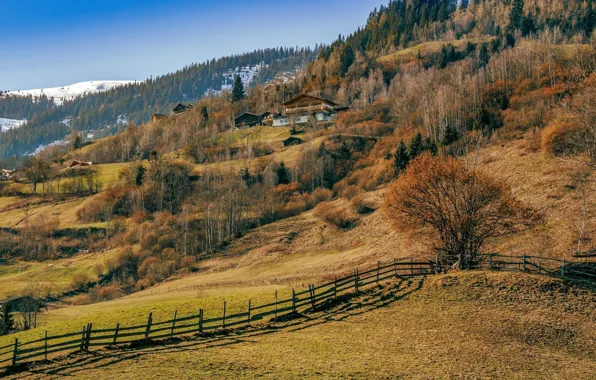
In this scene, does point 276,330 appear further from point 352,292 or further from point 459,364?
point 459,364

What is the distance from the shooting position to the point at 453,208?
46531 millimetres

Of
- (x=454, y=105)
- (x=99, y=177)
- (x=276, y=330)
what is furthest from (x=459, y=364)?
(x=99, y=177)

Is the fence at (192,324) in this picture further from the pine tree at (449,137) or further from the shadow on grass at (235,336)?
the pine tree at (449,137)

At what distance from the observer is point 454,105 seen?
115 m

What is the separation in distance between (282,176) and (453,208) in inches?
2547

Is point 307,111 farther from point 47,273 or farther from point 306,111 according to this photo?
point 47,273

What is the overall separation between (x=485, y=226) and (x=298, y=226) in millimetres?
43947

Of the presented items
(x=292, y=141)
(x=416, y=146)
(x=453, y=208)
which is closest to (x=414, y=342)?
(x=453, y=208)

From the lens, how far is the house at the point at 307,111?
147 meters

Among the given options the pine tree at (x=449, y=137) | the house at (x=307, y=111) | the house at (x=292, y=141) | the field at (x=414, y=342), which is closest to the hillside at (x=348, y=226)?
the field at (x=414, y=342)

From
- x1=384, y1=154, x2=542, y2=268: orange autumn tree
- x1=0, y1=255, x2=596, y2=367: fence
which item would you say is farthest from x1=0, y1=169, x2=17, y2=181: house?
x1=384, y1=154, x2=542, y2=268: orange autumn tree

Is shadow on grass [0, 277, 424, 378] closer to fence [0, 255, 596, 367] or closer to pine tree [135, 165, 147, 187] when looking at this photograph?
fence [0, 255, 596, 367]

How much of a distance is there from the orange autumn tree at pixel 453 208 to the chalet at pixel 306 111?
325 feet

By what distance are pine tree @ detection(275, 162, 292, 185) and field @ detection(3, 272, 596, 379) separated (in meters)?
69.5
